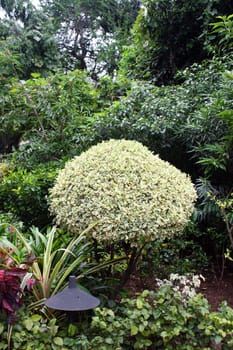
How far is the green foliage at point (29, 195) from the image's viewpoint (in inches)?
139

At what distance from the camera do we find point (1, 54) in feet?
18.2

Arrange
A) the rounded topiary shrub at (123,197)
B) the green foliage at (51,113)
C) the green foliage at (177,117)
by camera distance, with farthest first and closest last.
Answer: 1. the green foliage at (51,113)
2. the green foliage at (177,117)
3. the rounded topiary shrub at (123,197)

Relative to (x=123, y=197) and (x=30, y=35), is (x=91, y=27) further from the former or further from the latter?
(x=123, y=197)

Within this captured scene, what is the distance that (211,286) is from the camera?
120 inches

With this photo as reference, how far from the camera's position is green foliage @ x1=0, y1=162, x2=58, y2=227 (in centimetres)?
354

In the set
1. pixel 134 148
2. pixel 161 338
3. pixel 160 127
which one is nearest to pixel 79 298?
pixel 161 338

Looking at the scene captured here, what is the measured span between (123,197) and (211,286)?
1486 millimetres

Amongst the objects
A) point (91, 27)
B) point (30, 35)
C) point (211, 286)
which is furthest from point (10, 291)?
point (91, 27)

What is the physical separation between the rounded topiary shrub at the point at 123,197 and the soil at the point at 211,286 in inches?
30.8

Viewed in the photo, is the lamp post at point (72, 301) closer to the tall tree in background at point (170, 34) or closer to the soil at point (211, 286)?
the soil at point (211, 286)

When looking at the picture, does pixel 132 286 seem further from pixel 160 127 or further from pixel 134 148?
pixel 160 127

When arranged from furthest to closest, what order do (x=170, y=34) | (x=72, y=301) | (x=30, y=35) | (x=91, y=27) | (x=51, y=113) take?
(x=91, y=27), (x=30, y=35), (x=170, y=34), (x=51, y=113), (x=72, y=301)

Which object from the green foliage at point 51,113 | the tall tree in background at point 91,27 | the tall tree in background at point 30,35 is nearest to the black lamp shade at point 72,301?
the green foliage at point 51,113

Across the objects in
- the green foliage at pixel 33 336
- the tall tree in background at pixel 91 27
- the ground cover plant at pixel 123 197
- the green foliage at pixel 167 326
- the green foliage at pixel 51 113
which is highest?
the tall tree in background at pixel 91 27
